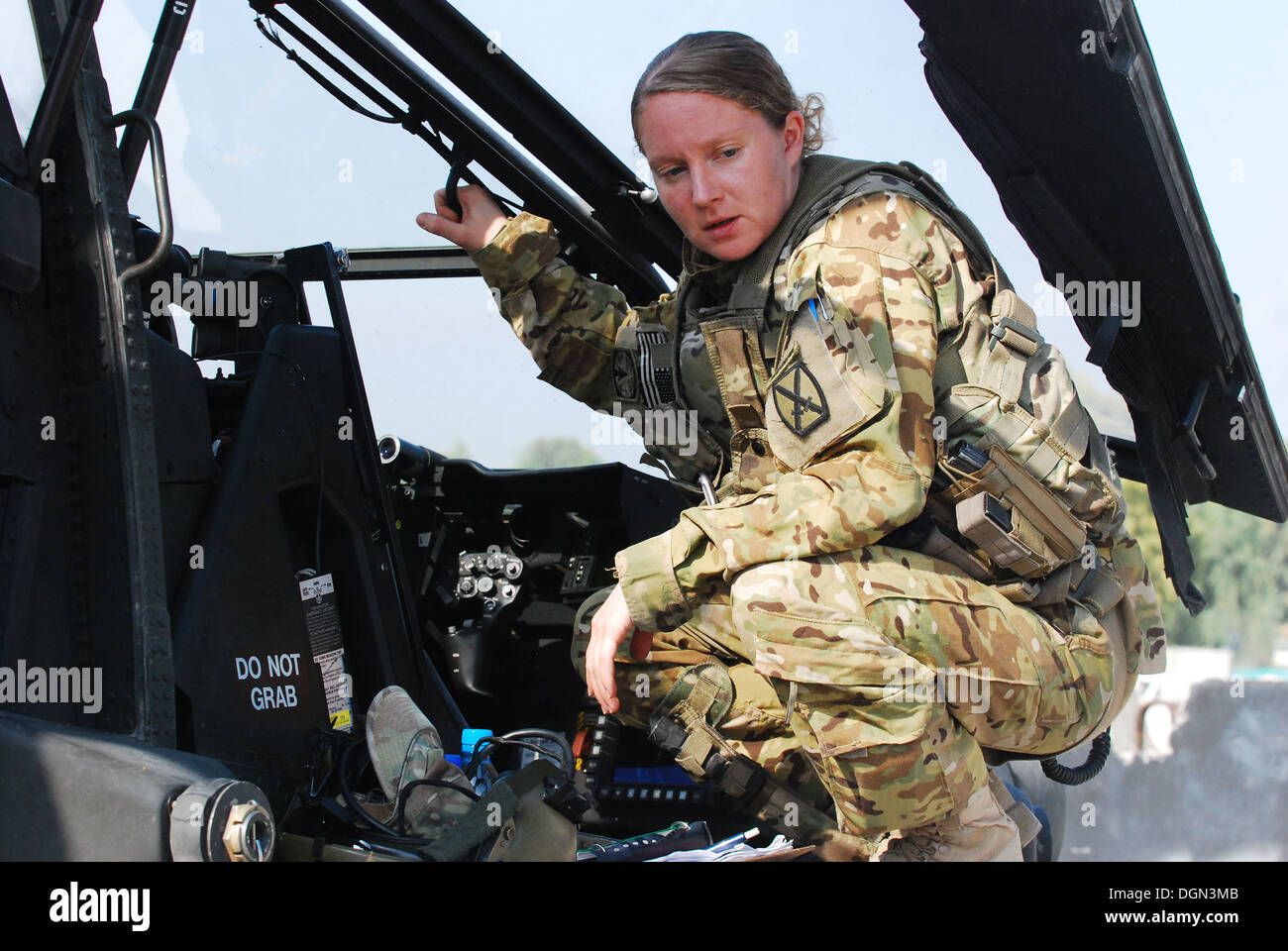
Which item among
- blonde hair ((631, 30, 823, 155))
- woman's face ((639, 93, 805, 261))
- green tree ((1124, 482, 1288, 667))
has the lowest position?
green tree ((1124, 482, 1288, 667))

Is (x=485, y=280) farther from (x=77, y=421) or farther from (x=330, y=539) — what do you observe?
(x=77, y=421)

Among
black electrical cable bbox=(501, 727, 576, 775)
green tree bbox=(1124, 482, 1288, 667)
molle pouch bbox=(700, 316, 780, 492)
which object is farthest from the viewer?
green tree bbox=(1124, 482, 1288, 667)

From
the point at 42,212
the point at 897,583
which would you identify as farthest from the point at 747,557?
the point at 42,212

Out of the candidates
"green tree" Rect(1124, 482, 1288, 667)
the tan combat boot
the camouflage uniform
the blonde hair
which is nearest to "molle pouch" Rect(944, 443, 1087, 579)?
the camouflage uniform

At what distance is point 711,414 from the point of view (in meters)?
2.24

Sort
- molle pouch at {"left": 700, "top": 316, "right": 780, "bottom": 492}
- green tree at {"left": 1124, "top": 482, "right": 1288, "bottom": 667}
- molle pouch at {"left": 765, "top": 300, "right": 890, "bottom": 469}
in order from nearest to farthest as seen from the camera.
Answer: molle pouch at {"left": 765, "top": 300, "right": 890, "bottom": 469}
molle pouch at {"left": 700, "top": 316, "right": 780, "bottom": 492}
green tree at {"left": 1124, "top": 482, "right": 1288, "bottom": 667}

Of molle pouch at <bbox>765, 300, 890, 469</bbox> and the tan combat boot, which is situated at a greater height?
molle pouch at <bbox>765, 300, 890, 469</bbox>

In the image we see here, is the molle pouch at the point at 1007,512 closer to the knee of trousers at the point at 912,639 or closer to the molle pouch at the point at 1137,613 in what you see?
the knee of trousers at the point at 912,639

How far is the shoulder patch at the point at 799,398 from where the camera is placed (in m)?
1.69

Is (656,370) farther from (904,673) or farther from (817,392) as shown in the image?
(904,673)

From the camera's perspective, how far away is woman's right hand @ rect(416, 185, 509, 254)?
7.68 feet

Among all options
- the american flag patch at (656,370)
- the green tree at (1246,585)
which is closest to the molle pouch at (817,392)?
the american flag patch at (656,370)

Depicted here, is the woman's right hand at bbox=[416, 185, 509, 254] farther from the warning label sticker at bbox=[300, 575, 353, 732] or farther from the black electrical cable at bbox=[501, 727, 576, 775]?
the black electrical cable at bbox=[501, 727, 576, 775]

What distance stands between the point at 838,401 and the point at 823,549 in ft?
0.70
